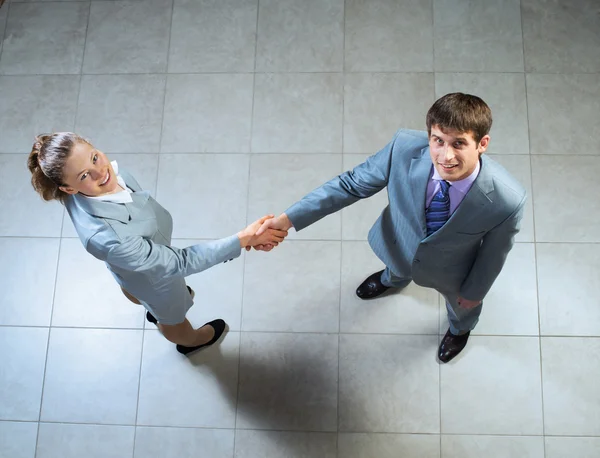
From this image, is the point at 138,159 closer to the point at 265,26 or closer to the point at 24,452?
the point at 265,26

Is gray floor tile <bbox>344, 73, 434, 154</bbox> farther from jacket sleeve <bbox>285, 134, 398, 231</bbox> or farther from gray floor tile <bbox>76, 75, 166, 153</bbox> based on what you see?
gray floor tile <bbox>76, 75, 166, 153</bbox>

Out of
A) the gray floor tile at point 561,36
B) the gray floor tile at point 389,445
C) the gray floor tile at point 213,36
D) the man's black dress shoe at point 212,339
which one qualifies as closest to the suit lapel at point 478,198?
the gray floor tile at point 389,445

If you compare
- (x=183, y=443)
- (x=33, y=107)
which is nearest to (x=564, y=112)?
(x=183, y=443)

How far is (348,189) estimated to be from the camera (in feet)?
7.00

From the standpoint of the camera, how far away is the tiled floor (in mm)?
2768

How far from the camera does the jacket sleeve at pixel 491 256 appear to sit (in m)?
1.86

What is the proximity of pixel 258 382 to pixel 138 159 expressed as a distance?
4.70ft

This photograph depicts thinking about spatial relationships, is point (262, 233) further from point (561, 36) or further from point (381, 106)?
point (561, 36)

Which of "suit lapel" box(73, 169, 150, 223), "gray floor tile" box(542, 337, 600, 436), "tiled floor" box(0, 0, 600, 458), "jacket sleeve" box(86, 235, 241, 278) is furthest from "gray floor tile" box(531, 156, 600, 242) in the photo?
"suit lapel" box(73, 169, 150, 223)

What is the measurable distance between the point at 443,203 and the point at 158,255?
1046mm

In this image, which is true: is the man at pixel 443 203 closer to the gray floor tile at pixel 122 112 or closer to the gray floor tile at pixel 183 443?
the gray floor tile at pixel 183 443

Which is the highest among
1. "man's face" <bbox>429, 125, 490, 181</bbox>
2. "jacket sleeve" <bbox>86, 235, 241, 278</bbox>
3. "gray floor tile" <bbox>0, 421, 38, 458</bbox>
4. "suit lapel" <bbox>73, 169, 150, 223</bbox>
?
"man's face" <bbox>429, 125, 490, 181</bbox>

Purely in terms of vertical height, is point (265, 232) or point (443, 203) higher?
point (443, 203)

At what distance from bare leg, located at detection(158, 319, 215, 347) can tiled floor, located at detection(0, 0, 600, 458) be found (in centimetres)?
13
